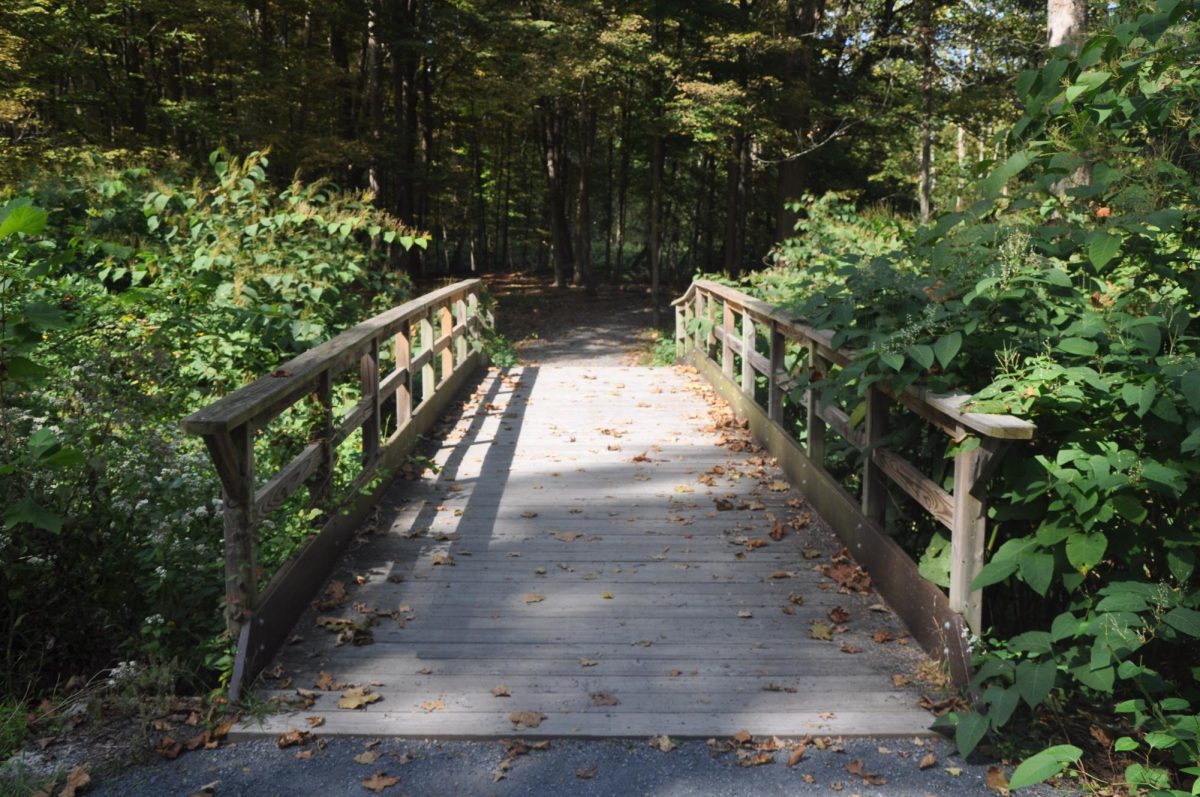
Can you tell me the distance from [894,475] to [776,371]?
2737mm

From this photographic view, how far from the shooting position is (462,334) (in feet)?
36.0

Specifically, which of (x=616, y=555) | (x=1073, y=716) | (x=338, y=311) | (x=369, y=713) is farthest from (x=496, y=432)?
(x=1073, y=716)

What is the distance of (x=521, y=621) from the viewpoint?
445 centimetres

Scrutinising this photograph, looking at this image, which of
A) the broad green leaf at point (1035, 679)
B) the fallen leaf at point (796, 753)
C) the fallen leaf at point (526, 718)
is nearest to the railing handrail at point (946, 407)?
the broad green leaf at point (1035, 679)

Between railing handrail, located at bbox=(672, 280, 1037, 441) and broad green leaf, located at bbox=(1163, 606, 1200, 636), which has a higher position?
railing handrail, located at bbox=(672, 280, 1037, 441)

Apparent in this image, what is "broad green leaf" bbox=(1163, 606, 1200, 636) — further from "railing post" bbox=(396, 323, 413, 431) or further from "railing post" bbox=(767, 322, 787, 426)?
"railing post" bbox=(396, 323, 413, 431)

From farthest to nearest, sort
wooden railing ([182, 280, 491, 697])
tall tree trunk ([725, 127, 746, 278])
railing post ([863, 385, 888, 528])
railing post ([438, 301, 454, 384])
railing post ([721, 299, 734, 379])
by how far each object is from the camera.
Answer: tall tree trunk ([725, 127, 746, 278])
railing post ([438, 301, 454, 384])
railing post ([721, 299, 734, 379])
railing post ([863, 385, 888, 528])
wooden railing ([182, 280, 491, 697])

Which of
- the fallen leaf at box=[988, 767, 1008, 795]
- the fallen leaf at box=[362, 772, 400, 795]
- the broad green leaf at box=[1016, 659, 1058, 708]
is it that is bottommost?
the fallen leaf at box=[988, 767, 1008, 795]

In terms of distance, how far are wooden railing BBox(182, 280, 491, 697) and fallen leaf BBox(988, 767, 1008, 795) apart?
2653 mm

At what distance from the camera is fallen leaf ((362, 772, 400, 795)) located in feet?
10.0

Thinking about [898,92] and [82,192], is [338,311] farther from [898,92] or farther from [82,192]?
[898,92]

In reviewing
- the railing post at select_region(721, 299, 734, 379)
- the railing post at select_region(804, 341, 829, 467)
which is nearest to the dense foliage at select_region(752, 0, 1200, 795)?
the railing post at select_region(804, 341, 829, 467)

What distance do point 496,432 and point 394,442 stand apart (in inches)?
77.2

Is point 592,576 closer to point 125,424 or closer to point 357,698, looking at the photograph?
point 357,698
